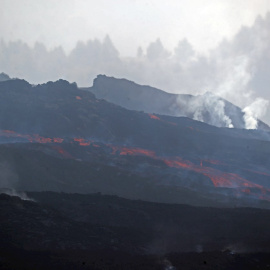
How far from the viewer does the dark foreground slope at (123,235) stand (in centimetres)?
3844

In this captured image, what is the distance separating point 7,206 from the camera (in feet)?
167

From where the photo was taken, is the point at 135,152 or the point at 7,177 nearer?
the point at 7,177

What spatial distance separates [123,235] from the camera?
5006 centimetres

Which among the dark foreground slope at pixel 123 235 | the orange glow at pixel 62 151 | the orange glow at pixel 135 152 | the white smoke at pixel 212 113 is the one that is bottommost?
the dark foreground slope at pixel 123 235

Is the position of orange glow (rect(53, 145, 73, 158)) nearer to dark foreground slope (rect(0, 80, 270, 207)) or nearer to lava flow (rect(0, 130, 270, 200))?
lava flow (rect(0, 130, 270, 200))

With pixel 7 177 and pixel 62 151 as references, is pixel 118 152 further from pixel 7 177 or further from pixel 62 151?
pixel 7 177

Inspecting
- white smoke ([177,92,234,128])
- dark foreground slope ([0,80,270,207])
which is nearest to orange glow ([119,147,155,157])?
dark foreground slope ([0,80,270,207])

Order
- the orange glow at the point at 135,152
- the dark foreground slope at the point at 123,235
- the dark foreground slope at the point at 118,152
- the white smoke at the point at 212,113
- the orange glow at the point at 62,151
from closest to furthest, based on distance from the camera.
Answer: the dark foreground slope at the point at 123,235 → the dark foreground slope at the point at 118,152 → the orange glow at the point at 62,151 → the orange glow at the point at 135,152 → the white smoke at the point at 212,113

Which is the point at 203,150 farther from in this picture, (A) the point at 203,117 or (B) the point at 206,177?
(A) the point at 203,117

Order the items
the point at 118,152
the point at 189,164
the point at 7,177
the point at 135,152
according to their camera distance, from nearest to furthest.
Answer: the point at 7,177 → the point at 118,152 → the point at 189,164 → the point at 135,152

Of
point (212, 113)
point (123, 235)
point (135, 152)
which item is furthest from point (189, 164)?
point (212, 113)

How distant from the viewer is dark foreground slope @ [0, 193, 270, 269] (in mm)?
38438

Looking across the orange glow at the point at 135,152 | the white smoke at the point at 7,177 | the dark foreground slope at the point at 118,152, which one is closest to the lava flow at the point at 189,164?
the orange glow at the point at 135,152

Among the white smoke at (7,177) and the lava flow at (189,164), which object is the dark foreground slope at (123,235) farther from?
the lava flow at (189,164)
